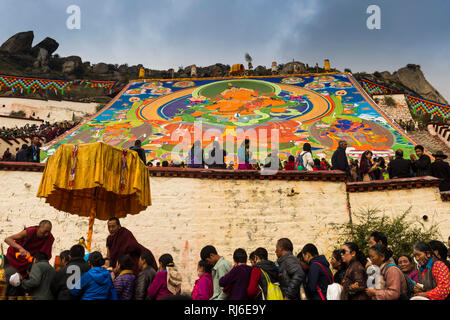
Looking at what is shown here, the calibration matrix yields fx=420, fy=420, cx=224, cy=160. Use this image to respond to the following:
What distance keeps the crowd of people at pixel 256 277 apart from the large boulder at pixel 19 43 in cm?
4533

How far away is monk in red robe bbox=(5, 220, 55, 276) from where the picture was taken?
5.19 m

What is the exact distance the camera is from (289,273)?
4730 mm

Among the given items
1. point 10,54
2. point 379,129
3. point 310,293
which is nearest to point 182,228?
point 310,293

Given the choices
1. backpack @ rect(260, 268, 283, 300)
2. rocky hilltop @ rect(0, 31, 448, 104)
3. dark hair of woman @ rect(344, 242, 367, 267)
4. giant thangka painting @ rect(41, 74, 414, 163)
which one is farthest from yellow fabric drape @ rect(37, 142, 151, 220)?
rocky hilltop @ rect(0, 31, 448, 104)

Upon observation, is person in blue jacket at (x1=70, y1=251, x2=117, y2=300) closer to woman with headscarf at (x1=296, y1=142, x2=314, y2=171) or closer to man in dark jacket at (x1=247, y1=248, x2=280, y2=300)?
man in dark jacket at (x1=247, y1=248, x2=280, y2=300)

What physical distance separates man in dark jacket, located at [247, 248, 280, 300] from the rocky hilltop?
105ft

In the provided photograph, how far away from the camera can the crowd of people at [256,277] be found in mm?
4266

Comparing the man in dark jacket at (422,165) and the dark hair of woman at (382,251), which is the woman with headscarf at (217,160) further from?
the dark hair of woman at (382,251)

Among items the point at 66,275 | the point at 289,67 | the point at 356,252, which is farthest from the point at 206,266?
the point at 289,67

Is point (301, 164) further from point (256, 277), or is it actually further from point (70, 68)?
point (70, 68)

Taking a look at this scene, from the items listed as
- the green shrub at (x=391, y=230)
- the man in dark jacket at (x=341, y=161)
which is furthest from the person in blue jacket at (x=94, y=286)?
the man in dark jacket at (x=341, y=161)

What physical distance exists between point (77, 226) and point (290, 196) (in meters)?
4.22

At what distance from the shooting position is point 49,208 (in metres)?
8.38

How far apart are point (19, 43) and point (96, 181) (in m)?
45.6
